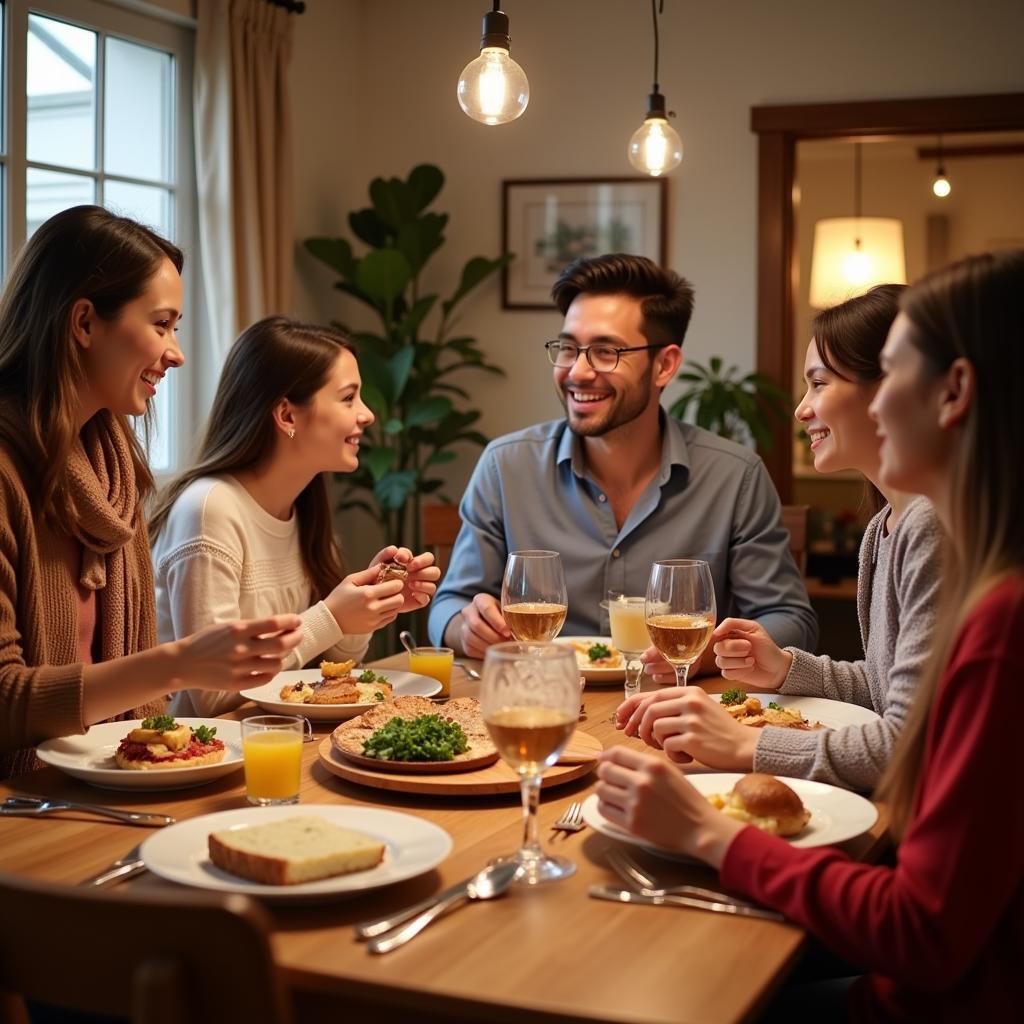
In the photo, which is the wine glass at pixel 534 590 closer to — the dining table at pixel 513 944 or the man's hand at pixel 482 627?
the man's hand at pixel 482 627

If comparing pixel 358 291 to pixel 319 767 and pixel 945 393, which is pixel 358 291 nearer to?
pixel 319 767

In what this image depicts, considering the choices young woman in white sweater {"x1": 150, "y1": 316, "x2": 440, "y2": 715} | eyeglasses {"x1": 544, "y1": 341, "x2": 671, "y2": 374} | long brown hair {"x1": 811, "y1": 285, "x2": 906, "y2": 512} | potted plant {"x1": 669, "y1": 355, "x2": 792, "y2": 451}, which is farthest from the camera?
potted plant {"x1": 669, "y1": 355, "x2": 792, "y2": 451}

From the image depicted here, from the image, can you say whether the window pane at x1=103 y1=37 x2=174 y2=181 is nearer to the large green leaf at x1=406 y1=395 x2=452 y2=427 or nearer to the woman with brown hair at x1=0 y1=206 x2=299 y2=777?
the large green leaf at x1=406 y1=395 x2=452 y2=427

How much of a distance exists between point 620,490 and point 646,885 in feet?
5.81

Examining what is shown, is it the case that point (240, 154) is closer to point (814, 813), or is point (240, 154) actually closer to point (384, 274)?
point (384, 274)

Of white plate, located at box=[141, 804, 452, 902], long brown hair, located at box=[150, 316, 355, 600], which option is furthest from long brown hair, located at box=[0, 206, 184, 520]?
white plate, located at box=[141, 804, 452, 902]

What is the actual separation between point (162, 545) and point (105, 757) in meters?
0.90

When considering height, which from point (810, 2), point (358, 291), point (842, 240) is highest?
point (810, 2)

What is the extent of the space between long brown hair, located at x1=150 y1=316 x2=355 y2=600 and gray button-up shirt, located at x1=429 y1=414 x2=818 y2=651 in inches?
17.3

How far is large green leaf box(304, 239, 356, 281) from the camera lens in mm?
4914

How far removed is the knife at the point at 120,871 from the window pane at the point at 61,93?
300 cm

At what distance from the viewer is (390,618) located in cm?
241

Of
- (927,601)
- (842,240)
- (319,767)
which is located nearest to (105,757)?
(319,767)

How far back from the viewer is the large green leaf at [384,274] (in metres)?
4.83
